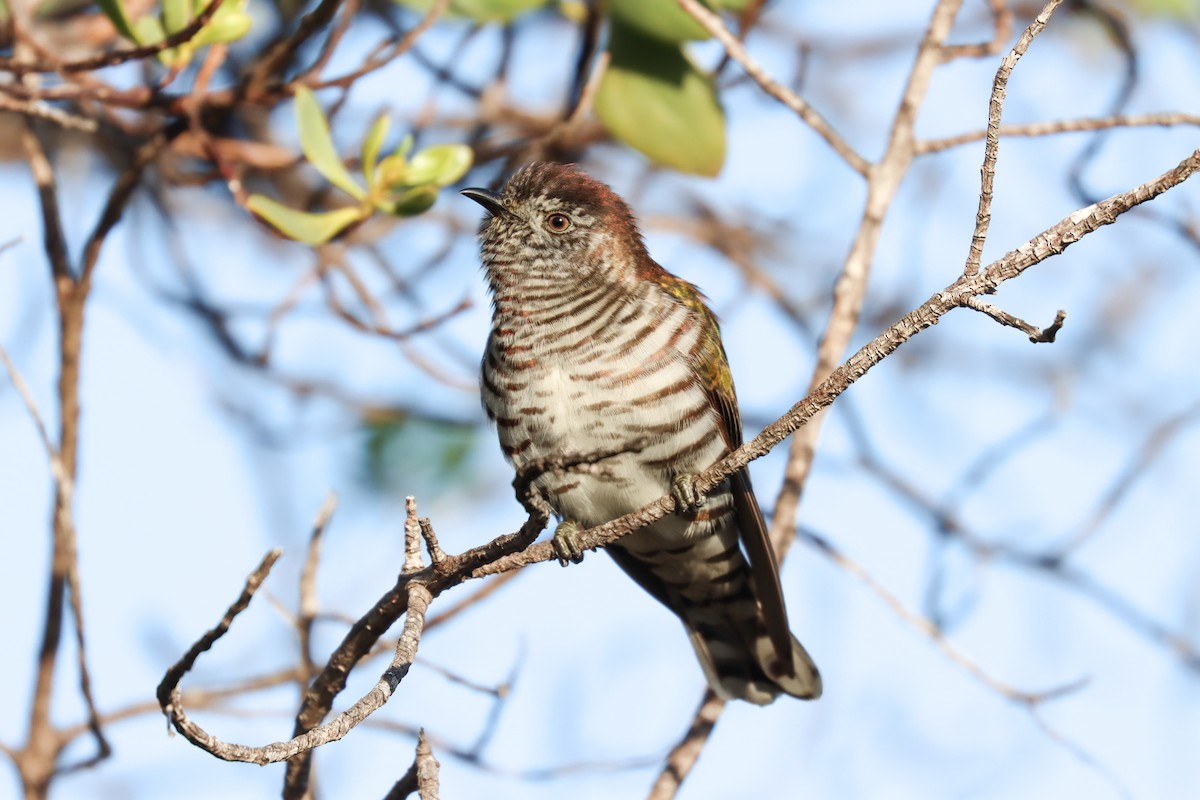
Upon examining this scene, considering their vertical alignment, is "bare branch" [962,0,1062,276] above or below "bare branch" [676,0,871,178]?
below

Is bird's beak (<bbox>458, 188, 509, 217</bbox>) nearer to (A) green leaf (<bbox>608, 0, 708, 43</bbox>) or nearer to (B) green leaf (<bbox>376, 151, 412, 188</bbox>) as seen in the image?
(B) green leaf (<bbox>376, 151, 412, 188</bbox>)

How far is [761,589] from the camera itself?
13.8 ft

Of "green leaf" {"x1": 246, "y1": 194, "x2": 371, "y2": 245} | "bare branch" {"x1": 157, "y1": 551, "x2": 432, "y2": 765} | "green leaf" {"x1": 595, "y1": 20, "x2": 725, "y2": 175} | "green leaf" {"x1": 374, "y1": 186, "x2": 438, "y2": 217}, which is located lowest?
"bare branch" {"x1": 157, "y1": 551, "x2": 432, "y2": 765}

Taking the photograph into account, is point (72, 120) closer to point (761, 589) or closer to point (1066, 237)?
point (761, 589)

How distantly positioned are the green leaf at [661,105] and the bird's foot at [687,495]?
1254 mm

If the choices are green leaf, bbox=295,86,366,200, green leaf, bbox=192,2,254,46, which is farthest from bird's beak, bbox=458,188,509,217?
green leaf, bbox=192,2,254,46

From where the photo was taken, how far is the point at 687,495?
3154 millimetres

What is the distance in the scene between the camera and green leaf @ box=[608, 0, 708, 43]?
416 centimetres

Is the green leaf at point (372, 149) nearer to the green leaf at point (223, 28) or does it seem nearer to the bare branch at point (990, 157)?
the green leaf at point (223, 28)

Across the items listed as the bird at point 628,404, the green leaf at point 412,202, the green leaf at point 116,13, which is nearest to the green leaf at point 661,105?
the bird at point 628,404

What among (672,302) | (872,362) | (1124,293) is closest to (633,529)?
(872,362)

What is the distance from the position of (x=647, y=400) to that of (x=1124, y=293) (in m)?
4.63

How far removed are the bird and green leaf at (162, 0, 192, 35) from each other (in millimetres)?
1097

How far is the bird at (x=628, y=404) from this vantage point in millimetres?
3834
